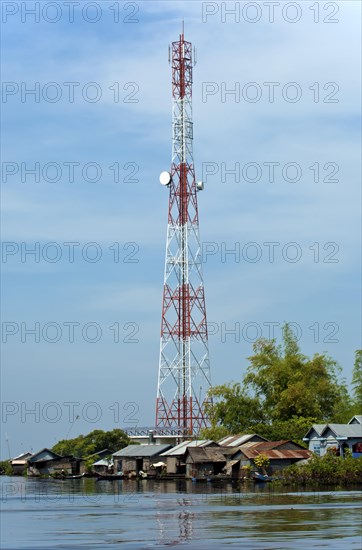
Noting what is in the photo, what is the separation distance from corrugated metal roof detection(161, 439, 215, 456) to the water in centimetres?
2747

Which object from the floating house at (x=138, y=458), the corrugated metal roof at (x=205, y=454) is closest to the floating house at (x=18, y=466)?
the floating house at (x=138, y=458)

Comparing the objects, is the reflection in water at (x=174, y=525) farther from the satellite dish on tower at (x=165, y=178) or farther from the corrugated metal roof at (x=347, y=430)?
the satellite dish on tower at (x=165, y=178)

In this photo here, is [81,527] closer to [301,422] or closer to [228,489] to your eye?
[228,489]

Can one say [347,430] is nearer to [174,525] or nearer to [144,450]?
[144,450]

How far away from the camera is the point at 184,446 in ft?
317

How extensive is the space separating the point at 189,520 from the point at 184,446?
52.9 m

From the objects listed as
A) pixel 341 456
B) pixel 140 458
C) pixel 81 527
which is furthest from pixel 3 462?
pixel 81 527

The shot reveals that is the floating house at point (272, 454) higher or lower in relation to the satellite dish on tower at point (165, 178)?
lower

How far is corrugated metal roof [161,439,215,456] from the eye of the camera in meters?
94.3

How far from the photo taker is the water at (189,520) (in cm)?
3556

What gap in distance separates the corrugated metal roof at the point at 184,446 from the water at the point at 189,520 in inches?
1081

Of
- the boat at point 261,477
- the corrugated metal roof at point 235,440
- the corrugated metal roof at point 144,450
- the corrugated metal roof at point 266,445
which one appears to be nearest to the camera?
the boat at point 261,477

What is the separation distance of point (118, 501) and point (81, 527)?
1853 cm

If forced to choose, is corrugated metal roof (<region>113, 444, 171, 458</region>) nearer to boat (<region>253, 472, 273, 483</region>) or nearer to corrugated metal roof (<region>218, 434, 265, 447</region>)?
corrugated metal roof (<region>218, 434, 265, 447</region>)
